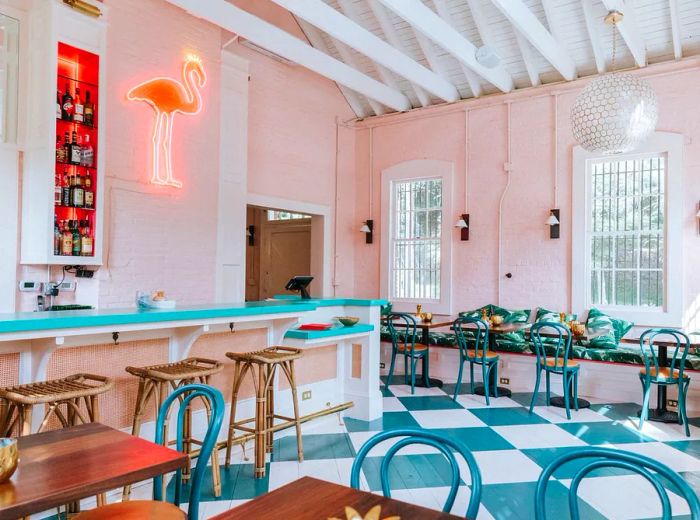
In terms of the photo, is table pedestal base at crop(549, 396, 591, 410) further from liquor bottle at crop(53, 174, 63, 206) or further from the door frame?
liquor bottle at crop(53, 174, 63, 206)

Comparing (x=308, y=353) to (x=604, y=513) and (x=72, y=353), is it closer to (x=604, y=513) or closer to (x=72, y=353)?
(x=72, y=353)

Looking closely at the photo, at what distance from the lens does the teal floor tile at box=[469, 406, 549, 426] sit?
191 inches

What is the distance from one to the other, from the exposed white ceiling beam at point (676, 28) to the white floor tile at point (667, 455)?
4237 millimetres

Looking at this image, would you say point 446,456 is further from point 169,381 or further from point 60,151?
point 60,151

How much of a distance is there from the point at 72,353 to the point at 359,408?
2.66m

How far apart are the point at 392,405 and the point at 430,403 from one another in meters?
0.42

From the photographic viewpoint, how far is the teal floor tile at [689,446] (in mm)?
4066

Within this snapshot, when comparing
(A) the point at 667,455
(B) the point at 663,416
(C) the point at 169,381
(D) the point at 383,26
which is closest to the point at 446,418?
(A) the point at 667,455

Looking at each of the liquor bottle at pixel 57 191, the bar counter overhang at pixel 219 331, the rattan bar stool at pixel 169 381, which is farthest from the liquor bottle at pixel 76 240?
the rattan bar stool at pixel 169 381

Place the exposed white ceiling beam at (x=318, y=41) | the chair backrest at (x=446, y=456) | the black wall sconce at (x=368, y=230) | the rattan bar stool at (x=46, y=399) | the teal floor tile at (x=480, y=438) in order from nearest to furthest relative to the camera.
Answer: the chair backrest at (x=446, y=456) → the rattan bar stool at (x=46, y=399) → the teal floor tile at (x=480, y=438) → the exposed white ceiling beam at (x=318, y=41) → the black wall sconce at (x=368, y=230)

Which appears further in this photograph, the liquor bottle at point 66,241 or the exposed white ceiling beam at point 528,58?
the exposed white ceiling beam at point 528,58

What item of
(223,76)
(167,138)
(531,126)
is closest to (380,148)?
(531,126)

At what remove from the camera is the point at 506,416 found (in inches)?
199

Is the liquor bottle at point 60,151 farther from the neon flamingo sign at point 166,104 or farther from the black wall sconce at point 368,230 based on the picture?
the black wall sconce at point 368,230
